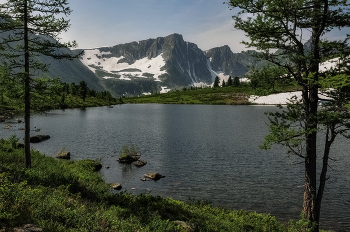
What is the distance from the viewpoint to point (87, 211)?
1242 centimetres

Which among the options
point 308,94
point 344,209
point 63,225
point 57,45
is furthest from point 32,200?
point 344,209

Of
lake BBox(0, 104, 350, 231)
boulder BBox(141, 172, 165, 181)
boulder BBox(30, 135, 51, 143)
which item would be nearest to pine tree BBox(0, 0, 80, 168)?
lake BBox(0, 104, 350, 231)

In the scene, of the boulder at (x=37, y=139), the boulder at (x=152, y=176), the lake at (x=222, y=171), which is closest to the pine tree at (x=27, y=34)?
the lake at (x=222, y=171)

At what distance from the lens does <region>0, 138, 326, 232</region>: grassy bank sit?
387 inches

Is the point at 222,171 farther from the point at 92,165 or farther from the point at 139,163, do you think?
the point at 92,165

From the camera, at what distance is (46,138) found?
52031 millimetres

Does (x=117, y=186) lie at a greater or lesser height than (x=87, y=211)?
lesser

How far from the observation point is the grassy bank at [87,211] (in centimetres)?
984

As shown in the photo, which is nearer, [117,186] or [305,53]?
[305,53]

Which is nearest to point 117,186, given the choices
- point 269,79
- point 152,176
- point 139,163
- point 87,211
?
point 152,176

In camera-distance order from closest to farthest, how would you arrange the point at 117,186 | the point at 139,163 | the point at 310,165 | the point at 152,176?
the point at 310,165 → the point at 117,186 → the point at 152,176 → the point at 139,163

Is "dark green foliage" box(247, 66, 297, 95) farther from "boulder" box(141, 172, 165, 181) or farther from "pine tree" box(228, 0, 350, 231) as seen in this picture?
"boulder" box(141, 172, 165, 181)

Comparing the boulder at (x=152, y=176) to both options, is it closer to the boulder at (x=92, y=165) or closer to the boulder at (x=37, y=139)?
the boulder at (x=92, y=165)

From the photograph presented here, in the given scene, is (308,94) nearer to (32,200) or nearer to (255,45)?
(255,45)
